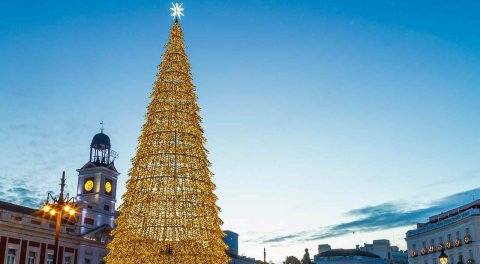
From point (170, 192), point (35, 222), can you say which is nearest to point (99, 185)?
point (35, 222)

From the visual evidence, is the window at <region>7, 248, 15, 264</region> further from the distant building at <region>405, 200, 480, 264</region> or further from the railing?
the railing

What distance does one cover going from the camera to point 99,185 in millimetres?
61469

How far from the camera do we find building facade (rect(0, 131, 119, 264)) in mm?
45909

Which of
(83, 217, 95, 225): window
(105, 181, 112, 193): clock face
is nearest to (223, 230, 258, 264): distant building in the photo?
(105, 181, 112, 193): clock face

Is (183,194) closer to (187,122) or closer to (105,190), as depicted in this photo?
(187,122)

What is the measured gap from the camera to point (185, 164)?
112ft

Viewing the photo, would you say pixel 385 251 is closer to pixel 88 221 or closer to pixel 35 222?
pixel 88 221

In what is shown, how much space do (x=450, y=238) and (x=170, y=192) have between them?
46.8 m

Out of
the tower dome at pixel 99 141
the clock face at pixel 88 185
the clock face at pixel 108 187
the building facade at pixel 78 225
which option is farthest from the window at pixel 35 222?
the tower dome at pixel 99 141

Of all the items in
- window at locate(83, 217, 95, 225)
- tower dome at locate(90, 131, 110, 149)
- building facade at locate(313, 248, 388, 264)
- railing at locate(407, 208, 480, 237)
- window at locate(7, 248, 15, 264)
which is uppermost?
tower dome at locate(90, 131, 110, 149)

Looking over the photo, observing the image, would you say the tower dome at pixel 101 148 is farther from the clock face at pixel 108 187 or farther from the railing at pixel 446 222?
the railing at pixel 446 222

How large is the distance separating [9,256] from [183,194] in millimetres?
22268

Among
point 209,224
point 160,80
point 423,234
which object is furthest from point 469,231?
point 160,80

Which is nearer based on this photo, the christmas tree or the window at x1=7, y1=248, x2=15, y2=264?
the christmas tree
